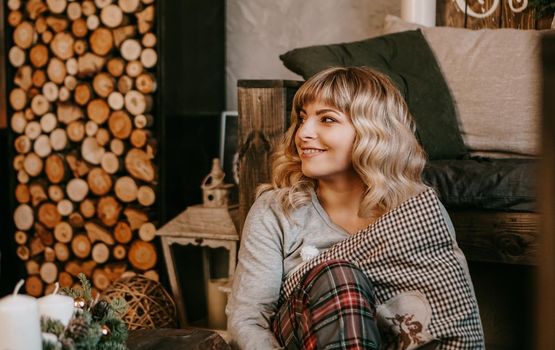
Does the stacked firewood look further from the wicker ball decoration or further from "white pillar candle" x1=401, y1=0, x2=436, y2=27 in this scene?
"white pillar candle" x1=401, y1=0, x2=436, y2=27

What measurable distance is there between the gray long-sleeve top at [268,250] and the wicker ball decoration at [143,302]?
0.71 m

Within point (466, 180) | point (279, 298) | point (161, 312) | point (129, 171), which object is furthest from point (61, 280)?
point (466, 180)

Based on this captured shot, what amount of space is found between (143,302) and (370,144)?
1011 mm

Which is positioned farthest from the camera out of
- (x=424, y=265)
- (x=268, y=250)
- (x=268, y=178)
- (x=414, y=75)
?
(x=414, y=75)

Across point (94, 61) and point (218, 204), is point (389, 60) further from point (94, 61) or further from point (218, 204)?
point (94, 61)

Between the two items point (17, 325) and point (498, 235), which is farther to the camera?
point (498, 235)

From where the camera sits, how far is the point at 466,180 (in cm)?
166

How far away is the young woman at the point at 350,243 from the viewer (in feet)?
4.18

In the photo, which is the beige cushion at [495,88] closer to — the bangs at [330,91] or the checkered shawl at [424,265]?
the bangs at [330,91]

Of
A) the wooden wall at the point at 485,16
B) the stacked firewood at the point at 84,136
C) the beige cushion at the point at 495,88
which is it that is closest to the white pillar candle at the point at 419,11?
the wooden wall at the point at 485,16

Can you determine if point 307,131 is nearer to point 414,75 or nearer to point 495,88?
point 414,75

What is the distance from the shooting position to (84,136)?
105 inches

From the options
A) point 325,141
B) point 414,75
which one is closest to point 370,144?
point 325,141

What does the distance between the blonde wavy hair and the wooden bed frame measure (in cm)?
9
